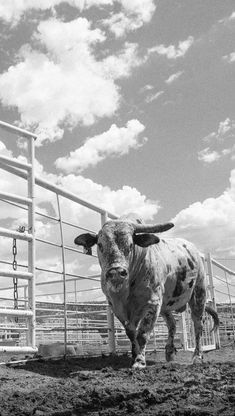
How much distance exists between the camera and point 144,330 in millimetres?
6086

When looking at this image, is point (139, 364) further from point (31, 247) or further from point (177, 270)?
point (177, 270)

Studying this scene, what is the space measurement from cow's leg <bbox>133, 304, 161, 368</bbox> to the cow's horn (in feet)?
3.26

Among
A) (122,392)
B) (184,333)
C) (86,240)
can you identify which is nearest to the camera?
(122,392)

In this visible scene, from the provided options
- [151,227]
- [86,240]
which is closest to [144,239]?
[151,227]

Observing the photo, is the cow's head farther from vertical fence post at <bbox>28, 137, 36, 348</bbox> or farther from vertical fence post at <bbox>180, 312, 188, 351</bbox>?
vertical fence post at <bbox>180, 312, 188, 351</bbox>

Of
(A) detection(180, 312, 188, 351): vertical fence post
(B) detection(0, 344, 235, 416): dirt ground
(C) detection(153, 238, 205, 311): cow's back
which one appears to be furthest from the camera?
(A) detection(180, 312, 188, 351): vertical fence post

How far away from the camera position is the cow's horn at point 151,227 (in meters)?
6.49

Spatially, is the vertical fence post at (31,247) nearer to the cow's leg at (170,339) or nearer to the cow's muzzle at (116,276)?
the cow's muzzle at (116,276)

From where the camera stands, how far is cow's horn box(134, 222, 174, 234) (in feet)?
21.3

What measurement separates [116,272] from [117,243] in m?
0.51

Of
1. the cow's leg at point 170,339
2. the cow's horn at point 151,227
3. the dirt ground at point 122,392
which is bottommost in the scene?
the dirt ground at point 122,392

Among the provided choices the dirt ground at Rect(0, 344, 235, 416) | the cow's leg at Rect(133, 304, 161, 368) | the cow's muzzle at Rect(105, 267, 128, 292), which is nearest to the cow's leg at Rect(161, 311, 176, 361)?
the cow's leg at Rect(133, 304, 161, 368)

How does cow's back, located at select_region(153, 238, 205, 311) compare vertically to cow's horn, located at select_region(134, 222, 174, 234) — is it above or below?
below

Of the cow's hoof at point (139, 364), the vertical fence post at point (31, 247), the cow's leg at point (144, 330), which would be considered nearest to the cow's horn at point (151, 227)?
the cow's leg at point (144, 330)
